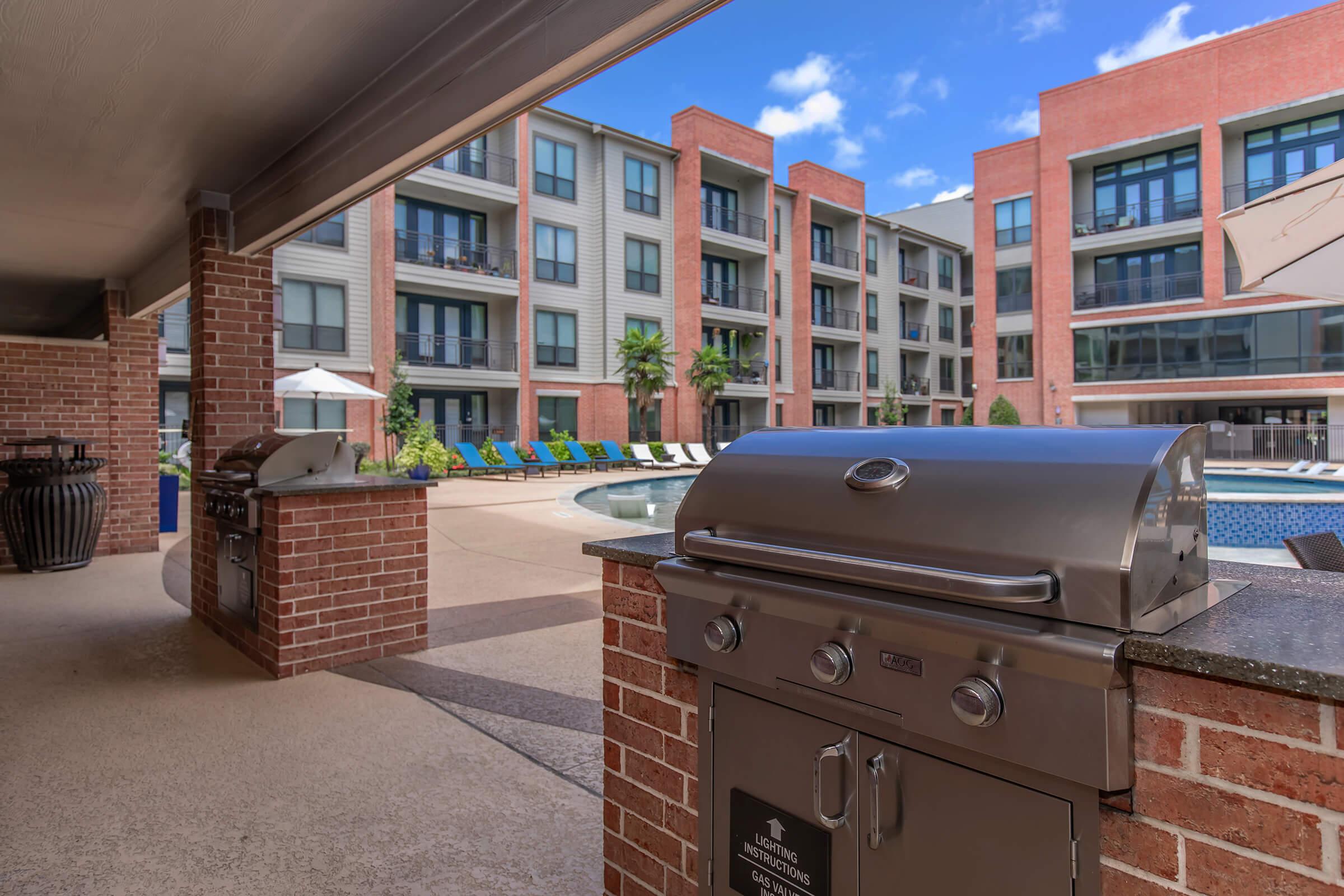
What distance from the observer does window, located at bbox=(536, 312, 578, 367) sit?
24172 mm

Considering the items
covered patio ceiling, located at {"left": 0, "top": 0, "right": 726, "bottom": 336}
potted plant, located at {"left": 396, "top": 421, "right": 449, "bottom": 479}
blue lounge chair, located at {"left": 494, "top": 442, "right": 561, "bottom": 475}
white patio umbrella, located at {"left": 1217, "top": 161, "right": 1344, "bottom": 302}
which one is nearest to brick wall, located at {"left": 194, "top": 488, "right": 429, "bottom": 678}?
covered patio ceiling, located at {"left": 0, "top": 0, "right": 726, "bottom": 336}

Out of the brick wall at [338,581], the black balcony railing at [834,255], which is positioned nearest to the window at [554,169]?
the black balcony railing at [834,255]

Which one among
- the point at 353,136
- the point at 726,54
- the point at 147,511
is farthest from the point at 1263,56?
the point at 726,54

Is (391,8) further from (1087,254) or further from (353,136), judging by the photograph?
(1087,254)

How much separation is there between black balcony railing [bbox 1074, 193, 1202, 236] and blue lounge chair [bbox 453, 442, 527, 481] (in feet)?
73.4

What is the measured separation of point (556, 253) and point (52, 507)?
18.6 meters

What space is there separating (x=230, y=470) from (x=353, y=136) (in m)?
2.17

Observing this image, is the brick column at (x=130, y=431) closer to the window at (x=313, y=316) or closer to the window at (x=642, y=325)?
the window at (x=313, y=316)

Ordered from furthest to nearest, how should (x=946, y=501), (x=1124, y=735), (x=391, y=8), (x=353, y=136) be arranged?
(x=353, y=136) < (x=391, y=8) < (x=946, y=501) < (x=1124, y=735)

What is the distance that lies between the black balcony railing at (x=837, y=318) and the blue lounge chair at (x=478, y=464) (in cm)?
1830

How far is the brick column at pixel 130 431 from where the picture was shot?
8805mm

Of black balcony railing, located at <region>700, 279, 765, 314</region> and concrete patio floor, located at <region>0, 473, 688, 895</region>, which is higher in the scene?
black balcony railing, located at <region>700, 279, 765, 314</region>

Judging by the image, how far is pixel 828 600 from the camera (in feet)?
4.71

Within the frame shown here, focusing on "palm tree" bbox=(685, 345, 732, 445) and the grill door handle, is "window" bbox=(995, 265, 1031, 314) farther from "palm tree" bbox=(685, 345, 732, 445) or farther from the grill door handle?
the grill door handle
